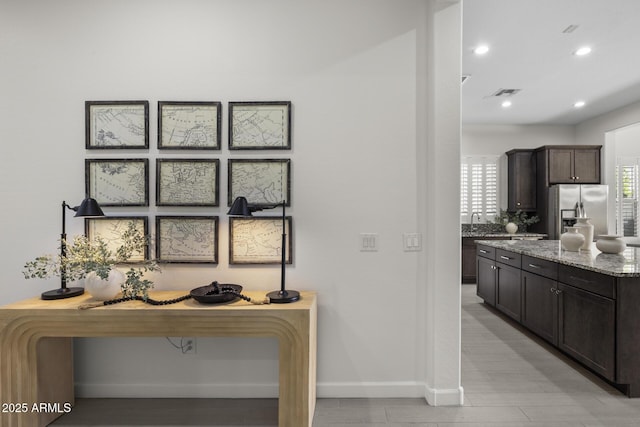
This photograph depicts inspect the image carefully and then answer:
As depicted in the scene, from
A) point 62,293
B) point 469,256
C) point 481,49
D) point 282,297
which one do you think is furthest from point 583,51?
point 62,293

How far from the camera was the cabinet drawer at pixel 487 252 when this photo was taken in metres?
4.45

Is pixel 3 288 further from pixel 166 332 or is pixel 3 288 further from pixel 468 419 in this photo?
pixel 468 419

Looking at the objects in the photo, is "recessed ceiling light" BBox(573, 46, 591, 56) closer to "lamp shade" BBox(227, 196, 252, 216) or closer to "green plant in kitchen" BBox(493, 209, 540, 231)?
"green plant in kitchen" BBox(493, 209, 540, 231)

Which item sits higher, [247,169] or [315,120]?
[315,120]

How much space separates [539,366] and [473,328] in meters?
0.97

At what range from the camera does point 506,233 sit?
6.50 m

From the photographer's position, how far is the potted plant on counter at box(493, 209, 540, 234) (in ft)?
21.4

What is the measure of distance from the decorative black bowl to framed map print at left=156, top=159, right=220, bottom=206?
0.60 metres

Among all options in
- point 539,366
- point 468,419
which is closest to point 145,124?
point 468,419

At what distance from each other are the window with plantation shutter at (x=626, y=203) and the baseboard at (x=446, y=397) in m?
6.44

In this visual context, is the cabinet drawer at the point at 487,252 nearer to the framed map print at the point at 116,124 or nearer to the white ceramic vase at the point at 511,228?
the white ceramic vase at the point at 511,228

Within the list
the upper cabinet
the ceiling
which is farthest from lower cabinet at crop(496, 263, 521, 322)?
the upper cabinet

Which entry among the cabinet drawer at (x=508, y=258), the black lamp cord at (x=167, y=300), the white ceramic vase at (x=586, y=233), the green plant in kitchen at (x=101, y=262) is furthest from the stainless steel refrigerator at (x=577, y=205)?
the green plant in kitchen at (x=101, y=262)

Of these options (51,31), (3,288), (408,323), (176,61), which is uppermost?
(51,31)
